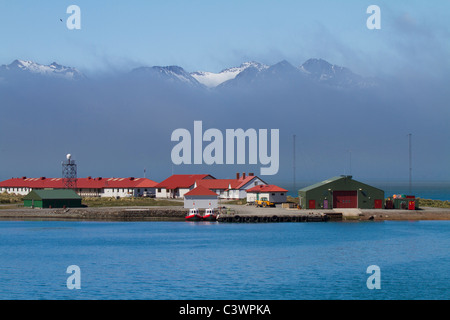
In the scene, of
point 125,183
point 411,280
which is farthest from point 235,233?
point 125,183

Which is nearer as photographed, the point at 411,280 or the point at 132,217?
the point at 411,280

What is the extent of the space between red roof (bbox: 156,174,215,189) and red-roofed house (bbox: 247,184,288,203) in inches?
923

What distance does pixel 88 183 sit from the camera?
14075 centimetres

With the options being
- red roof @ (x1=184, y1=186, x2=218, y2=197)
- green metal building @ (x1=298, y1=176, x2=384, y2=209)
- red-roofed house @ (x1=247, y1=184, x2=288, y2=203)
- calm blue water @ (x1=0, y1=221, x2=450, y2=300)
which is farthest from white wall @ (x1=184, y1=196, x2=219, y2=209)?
green metal building @ (x1=298, y1=176, x2=384, y2=209)

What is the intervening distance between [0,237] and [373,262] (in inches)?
1679

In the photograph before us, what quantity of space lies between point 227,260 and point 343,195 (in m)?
41.3

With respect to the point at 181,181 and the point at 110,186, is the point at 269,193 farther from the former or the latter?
the point at 110,186

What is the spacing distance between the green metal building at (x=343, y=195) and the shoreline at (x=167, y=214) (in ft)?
6.21

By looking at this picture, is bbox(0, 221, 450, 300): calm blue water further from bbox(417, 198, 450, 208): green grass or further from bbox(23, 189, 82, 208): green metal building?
bbox(417, 198, 450, 208): green grass

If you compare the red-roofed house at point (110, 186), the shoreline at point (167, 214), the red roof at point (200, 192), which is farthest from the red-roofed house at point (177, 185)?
the shoreline at point (167, 214)
